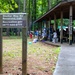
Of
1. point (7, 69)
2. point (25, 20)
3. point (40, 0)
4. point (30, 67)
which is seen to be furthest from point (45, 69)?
point (40, 0)

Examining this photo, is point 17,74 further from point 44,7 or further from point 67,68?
point 44,7

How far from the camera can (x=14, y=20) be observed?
7.27 m

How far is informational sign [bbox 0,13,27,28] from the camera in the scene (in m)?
7.20

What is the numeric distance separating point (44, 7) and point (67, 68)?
4501cm

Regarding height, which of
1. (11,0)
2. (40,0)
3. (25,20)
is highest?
(40,0)

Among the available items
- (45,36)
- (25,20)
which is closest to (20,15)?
(25,20)

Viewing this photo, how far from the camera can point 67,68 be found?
335 inches

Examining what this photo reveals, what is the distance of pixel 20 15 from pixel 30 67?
94.9 inches

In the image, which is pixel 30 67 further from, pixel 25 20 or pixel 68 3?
pixel 68 3

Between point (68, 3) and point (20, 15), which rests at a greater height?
point (68, 3)

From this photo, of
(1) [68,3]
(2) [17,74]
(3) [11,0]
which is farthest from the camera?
(1) [68,3]

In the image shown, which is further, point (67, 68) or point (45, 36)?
point (45, 36)

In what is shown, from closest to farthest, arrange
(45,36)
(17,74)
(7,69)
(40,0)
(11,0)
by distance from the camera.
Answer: (17,74) → (7,69) → (11,0) → (45,36) → (40,0)

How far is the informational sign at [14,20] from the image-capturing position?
720 cm
